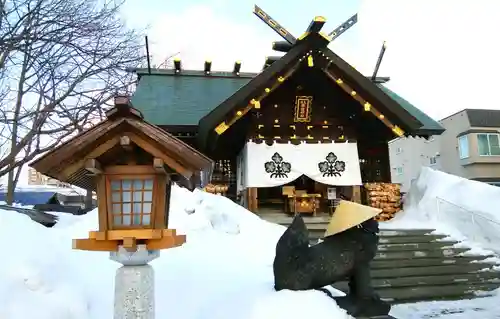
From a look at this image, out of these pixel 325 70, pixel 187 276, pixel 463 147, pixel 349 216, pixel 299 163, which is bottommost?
pixel 187 276

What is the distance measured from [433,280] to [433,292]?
46 centimetres

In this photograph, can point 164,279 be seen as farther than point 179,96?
No

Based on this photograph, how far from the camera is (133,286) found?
3.28m

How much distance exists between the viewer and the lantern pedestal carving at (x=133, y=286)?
10.7 feet

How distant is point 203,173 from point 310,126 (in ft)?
28.1

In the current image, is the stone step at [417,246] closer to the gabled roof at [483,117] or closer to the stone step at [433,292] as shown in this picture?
the stone step at [433,292]

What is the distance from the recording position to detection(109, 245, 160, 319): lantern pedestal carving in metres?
3.25

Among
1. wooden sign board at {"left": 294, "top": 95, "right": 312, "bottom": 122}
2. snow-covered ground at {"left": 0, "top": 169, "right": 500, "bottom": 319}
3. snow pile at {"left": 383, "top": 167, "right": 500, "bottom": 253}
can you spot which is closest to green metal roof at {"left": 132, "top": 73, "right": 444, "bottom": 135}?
snow pile at {"left": 383, "top": 167, "right": 500, "bottom": 253}

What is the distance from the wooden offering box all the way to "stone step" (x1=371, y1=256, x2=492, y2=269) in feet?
18.7

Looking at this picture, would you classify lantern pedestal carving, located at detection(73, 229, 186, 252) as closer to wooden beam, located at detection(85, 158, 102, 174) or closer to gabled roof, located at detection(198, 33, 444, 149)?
wooden beam, located at detection(85, 158, 102, 174)

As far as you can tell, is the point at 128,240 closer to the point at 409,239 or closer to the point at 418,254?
the point at 418,254

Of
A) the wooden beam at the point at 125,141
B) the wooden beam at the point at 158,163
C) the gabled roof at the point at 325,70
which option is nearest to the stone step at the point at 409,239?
the gabled roof at the point at 325,70

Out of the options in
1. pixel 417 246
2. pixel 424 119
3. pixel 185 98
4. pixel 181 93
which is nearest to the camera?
pixel 417 246

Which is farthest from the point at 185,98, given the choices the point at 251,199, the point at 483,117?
the point at 483,117
